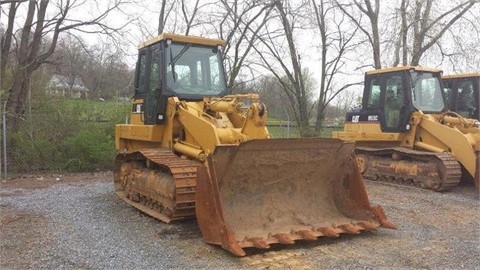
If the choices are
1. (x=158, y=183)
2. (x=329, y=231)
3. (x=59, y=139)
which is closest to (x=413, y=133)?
(x=329, y=231)

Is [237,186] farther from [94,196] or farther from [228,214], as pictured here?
[94,196]

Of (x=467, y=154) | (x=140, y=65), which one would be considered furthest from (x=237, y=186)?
(x=467, y=154)

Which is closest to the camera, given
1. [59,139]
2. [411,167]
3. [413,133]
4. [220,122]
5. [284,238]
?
[284,238]

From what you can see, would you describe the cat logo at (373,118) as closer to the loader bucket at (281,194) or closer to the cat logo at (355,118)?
the cat logo at (355,118)

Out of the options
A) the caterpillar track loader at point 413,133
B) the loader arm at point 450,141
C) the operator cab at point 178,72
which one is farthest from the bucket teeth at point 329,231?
the loader arm at point 450,141

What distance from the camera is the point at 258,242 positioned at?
17.3ft

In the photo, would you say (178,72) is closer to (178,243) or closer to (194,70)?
(194,70)

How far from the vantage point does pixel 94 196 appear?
9.12 m

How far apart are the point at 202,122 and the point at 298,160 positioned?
1.41 meters

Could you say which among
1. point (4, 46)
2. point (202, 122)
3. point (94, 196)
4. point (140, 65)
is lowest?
point (94, 196)

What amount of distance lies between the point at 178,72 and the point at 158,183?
190 centimetres

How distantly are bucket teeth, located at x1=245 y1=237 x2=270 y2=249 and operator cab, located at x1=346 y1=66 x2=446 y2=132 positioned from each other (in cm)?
671

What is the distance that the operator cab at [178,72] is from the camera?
759 cm

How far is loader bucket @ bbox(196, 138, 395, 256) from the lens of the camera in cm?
542
